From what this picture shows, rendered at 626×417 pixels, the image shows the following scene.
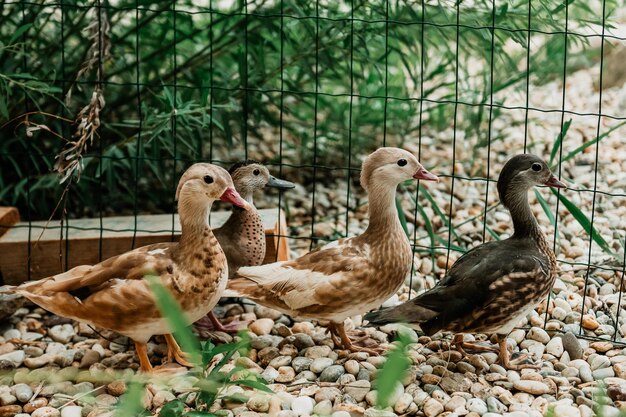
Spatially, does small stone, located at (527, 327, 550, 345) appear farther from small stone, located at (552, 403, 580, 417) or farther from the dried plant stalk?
the dried plant stalk

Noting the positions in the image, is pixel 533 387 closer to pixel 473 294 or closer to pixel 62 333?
pixel 473 294

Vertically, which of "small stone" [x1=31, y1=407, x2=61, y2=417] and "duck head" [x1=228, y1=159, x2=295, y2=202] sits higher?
"duck head" [x1=228, y1=159, x2=295, y2=202]

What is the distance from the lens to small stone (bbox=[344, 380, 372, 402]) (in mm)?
3605

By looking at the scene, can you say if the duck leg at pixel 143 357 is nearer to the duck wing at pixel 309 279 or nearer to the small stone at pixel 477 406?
the duck wing at pixel 309 279

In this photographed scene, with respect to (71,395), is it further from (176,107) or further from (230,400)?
(176,107)

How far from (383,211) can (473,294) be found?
52 cm

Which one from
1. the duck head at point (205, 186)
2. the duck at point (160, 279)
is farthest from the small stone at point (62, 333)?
the duck head at point (205, 186)

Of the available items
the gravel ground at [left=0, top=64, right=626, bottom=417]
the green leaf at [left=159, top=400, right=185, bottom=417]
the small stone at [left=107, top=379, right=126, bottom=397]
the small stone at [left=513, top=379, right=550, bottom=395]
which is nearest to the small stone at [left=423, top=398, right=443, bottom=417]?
the gravel ground at [left=0, top=64, right=626, bottom=417]

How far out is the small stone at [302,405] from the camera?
348 cm

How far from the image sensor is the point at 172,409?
3.29 metres

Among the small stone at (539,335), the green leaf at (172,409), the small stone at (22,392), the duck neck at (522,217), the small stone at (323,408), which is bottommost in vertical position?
the small stone at (22,392)

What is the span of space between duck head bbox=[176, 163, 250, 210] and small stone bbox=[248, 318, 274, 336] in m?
0.74

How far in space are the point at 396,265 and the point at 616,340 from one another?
1.07m

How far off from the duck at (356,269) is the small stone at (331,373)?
0.21 meters
